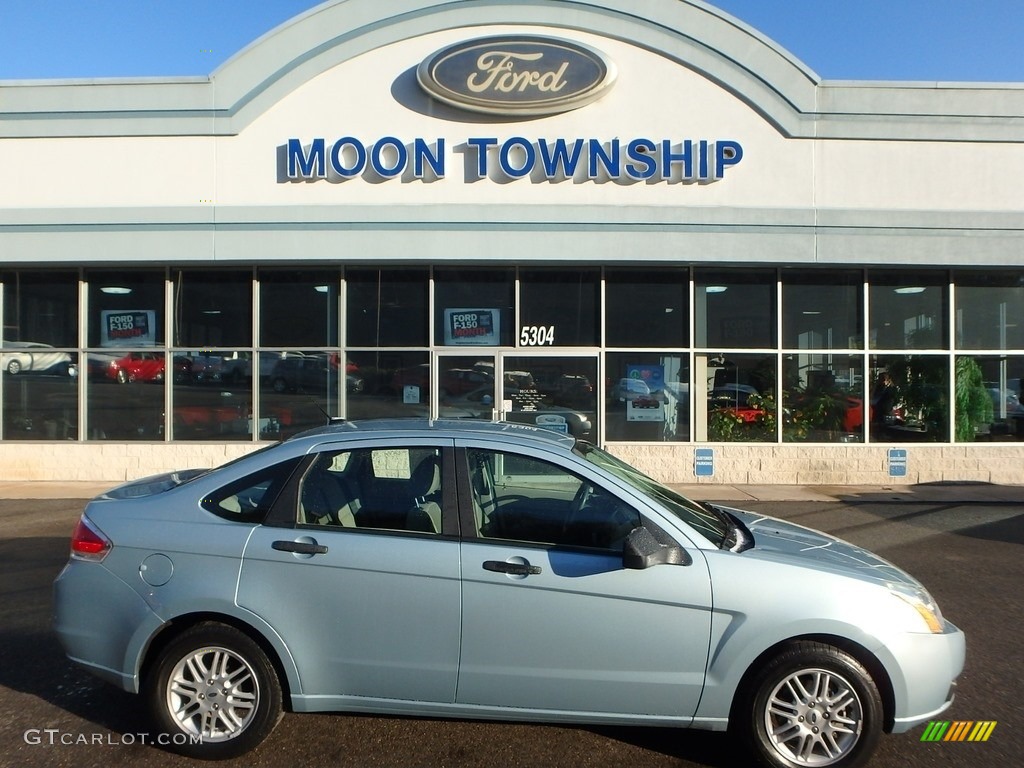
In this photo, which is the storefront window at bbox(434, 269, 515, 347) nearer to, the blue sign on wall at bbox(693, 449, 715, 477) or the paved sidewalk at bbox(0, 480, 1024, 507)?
the blue sign on wall at bbox(693, 449, 715, 477)

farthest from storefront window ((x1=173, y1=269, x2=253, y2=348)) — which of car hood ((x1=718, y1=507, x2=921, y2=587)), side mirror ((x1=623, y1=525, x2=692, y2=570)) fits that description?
side mirror ((x1=623, y1=525, x2=692, y2=570))

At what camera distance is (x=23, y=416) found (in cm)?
1388

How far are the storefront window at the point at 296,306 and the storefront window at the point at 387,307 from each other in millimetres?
427

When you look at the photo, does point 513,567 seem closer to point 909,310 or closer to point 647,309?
point 647,309

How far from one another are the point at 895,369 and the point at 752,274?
2.91 meters

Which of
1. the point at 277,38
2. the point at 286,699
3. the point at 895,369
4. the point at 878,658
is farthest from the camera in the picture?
the point at 895,369

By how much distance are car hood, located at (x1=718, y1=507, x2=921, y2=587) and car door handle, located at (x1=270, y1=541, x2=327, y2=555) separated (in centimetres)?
210

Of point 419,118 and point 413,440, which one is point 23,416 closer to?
point 419,118

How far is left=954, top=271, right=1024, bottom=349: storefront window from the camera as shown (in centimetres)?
1382

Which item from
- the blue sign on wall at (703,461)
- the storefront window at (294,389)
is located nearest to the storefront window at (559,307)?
the blue sign on wall at (703,461)

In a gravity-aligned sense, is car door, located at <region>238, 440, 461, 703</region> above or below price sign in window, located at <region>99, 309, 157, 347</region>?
below

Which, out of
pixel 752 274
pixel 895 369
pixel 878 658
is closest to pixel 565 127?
pixel 752 274

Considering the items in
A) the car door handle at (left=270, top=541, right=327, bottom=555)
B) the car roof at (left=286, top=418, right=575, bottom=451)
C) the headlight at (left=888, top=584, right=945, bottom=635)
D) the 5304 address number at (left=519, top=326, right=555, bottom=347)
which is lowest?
the headlight at (left=888, top=584, right=945, bottom=635)

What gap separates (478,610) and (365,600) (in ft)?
1.79
